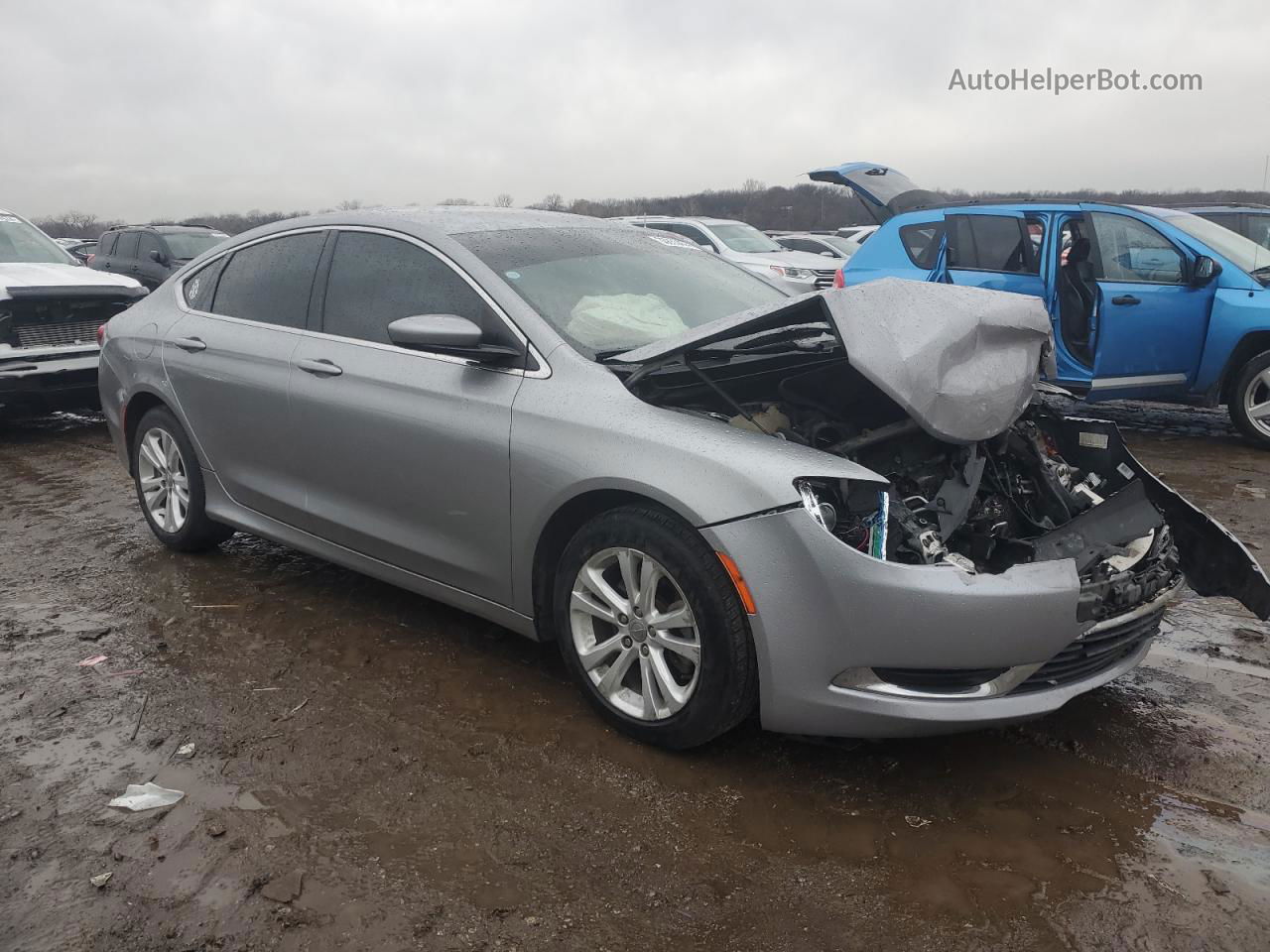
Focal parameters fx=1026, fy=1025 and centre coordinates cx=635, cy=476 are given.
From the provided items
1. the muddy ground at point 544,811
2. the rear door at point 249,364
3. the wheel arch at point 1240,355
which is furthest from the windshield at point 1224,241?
the rear door at point 249,364

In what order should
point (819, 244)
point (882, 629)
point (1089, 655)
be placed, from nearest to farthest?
point (882, 629)
point (1089, 655)
point (819, 244)

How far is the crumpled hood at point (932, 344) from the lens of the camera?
3.02 metres

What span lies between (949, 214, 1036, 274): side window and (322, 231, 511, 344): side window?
226 inches

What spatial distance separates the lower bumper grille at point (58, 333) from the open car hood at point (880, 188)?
6.47 metres

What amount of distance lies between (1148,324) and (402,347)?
593 centimetres

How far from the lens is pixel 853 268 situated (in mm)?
9383

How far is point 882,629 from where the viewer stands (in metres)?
2.73

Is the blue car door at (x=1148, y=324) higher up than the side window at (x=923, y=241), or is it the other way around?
the side window at (x=923, y=241)

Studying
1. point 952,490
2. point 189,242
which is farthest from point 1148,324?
point 189,242

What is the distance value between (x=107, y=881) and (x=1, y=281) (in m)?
7.15

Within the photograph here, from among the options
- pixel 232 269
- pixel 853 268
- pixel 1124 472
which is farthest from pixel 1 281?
pixel 1124 472

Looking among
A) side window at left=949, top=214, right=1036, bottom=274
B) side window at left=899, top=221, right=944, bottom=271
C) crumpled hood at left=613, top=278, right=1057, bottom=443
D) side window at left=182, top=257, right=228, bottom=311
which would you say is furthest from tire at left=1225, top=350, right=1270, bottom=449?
side window at left=182, top=257, right=228, bottom=311

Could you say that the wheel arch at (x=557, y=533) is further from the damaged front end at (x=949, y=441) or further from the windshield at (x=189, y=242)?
the windshield at (x=189, y=242)

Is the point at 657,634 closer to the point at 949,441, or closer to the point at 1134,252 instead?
the point at 949,441
